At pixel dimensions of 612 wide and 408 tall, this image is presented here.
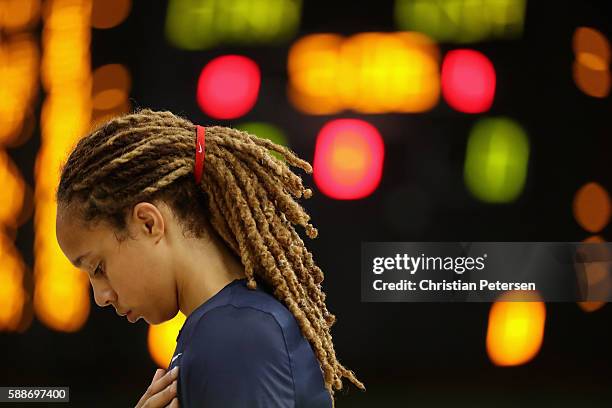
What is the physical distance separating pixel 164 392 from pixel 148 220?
176mm

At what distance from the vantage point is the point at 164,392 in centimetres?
88

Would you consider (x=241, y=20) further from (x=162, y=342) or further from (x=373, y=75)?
(x=162, y=342)

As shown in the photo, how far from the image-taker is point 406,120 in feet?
8.21

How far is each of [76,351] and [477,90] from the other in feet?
4.50

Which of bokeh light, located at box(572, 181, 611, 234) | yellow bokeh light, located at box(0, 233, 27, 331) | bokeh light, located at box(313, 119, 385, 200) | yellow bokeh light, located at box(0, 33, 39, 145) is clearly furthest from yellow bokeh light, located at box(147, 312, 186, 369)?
bokeh light, located at box(572, 181, 611, 234)

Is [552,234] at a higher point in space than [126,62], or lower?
lower

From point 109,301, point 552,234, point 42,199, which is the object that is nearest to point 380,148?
point 552,234

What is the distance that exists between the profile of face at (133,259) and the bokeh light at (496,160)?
167 centimetres

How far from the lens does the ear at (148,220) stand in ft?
2.98

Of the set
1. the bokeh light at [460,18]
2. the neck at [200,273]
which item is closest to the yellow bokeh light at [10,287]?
the bokeh light at [460,18]

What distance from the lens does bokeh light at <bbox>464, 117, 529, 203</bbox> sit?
8.22 feet

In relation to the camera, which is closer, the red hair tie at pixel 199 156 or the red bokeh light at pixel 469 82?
the red hair tie at pixel 199 156

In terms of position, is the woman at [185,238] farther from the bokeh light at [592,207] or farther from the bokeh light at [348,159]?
the bokeh light at [592,207]

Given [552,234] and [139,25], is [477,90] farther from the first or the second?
[139,25]
